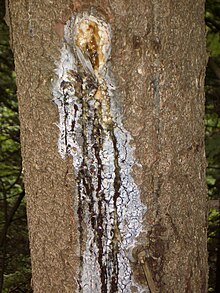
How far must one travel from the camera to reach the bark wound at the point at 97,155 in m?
1.07

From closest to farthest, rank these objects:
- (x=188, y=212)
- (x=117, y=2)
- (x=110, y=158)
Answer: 1. (x=117, y=2)
2. (x=110, y=158)
3. (x=188, y=212)

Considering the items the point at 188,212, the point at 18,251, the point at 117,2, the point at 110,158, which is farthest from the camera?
the point at 18,251

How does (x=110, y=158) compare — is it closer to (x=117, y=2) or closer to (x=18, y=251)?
(x=117, y=2)

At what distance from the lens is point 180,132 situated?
1176 mm

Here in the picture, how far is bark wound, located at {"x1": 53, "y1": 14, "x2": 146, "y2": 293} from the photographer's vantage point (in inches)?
42.0

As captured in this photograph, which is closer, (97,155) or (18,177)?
(97,155)

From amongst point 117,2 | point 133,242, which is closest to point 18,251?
point 133,242

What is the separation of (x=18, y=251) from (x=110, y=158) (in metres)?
3.78

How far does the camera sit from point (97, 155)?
44.4 inches

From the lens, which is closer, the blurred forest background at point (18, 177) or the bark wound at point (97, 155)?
the bark wound at point (97, 155)

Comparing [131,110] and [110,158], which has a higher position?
[131,110]

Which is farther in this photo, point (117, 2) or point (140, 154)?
point (140, 154)

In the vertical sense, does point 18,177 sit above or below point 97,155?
below

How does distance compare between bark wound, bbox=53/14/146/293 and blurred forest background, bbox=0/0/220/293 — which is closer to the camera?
bark wound, bbox=53/14/146/293
